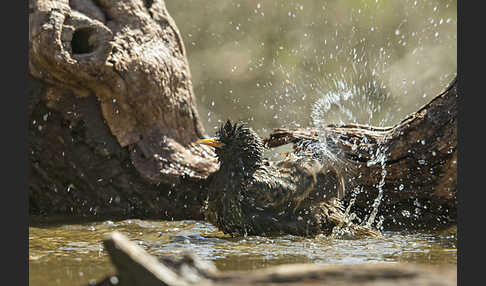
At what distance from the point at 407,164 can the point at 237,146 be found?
157 centimetres

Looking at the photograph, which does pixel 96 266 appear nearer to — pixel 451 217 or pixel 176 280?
pixel 176 280

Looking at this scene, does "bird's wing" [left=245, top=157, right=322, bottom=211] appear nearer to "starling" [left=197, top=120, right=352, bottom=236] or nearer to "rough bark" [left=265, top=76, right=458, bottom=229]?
"starling" [left=197, top=120, right=352, bottom=236]

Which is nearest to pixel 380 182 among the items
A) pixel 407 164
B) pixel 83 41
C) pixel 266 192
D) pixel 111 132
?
pixel 407 164

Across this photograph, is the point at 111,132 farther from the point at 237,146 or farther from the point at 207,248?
the point at 207,248

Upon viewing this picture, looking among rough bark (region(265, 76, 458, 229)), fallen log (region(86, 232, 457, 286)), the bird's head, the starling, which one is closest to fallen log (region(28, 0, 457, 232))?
rough bark (region(265, 76, 458, 229))

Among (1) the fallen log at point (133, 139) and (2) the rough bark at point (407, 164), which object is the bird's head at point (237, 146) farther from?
(2) the rough bark at point (407, 164)

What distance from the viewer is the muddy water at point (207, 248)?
2.99m

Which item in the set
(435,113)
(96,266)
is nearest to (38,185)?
(96,266)

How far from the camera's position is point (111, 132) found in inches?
201

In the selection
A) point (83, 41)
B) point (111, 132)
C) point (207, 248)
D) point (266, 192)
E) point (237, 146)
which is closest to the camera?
point (207, 248)

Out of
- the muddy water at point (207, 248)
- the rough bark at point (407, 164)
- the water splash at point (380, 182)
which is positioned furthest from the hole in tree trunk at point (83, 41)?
the water splash at point (380, 182)

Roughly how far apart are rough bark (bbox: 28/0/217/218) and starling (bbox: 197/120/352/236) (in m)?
0.72

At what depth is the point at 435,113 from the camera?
14.9ft

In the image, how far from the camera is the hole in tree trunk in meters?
4.93
